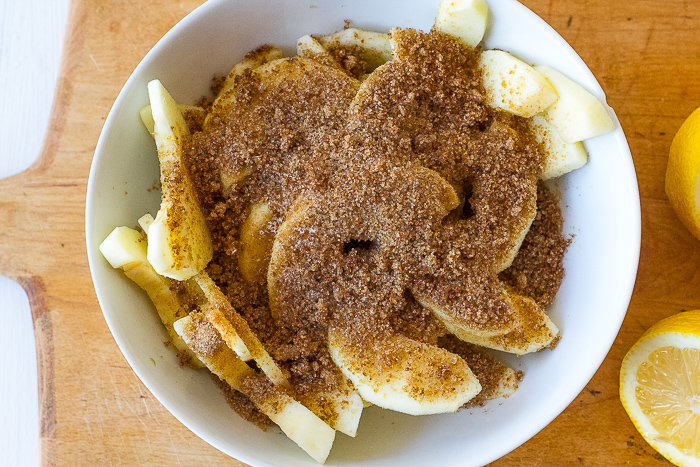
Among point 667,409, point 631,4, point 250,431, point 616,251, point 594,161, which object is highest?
point 631,4

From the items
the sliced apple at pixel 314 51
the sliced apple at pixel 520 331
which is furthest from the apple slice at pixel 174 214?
the sliced apple at pixel 520 331

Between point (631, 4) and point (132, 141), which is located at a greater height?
point (631, 4)

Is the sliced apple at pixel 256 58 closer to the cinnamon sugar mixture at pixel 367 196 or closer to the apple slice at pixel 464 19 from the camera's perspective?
the cinnamon sugar mixture at pixel 367 196

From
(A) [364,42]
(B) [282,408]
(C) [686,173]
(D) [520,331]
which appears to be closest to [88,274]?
(B) [282,408]

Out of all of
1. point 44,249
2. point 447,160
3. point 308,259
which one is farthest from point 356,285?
point 44,249

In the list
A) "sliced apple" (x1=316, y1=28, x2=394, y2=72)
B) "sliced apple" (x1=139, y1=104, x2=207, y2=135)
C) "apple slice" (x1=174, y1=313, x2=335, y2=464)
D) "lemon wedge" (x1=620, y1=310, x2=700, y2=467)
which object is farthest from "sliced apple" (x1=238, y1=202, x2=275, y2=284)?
"lemon wedge" (x1=620, y1=310, x2=700, y2=467)

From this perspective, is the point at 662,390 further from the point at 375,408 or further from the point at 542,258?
the point at 375,408

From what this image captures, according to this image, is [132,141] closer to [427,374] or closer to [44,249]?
[44,249]
